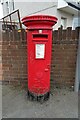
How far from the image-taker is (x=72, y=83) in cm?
370

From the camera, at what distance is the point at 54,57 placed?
361 cm

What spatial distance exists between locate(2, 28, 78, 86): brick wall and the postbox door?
68 centimetres

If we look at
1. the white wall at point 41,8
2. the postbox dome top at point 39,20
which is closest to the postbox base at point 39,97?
the postbox dome top at point 39,20

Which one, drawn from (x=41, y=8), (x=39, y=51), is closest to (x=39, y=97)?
(x=39, y=51)

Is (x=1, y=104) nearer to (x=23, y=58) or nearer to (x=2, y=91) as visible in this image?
(x=2, y=91)

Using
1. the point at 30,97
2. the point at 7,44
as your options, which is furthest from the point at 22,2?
the point at 30,97

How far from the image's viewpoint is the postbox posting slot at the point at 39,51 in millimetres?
2820

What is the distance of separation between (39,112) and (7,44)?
1803 millimetres

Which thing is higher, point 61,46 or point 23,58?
point 61,46

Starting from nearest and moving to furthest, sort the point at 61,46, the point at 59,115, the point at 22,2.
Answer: the point at 59,115 < the point at 61,46 < the point at 22,2

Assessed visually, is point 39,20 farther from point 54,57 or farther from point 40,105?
point 40,105

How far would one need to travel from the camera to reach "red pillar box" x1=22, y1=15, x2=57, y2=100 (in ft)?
8.91

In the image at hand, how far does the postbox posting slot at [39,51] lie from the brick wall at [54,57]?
780 millimetres

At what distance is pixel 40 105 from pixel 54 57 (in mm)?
1177
